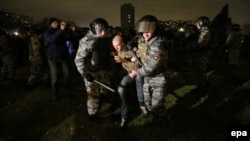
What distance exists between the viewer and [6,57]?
30.0 feet

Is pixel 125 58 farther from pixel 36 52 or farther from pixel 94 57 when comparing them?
pixel 36 52

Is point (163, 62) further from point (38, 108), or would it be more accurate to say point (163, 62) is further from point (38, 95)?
point (38, 95)

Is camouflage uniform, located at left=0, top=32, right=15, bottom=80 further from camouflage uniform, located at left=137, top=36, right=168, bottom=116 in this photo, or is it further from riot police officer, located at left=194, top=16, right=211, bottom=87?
riot police officer, located at left=194, top=16, right=211, bottom=87

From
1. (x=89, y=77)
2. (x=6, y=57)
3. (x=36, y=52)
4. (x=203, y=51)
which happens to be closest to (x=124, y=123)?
(x=89, y=77)

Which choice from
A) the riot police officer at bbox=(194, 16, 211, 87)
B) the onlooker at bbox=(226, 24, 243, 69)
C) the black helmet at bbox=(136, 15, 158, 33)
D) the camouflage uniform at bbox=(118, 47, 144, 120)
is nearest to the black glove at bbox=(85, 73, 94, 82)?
the camouflage uniform at bbox=(118, 47, 144, 120)

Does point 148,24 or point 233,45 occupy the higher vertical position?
point 148,24

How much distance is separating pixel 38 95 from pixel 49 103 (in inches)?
34.1

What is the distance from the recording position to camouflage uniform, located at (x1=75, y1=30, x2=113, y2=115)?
17.3 ft

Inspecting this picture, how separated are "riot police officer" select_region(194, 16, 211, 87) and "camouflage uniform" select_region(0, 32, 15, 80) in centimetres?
651

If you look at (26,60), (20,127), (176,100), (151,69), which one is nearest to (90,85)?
(151,69)

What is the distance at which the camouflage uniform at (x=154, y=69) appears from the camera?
4539 millimetres

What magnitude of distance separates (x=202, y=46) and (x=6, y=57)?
6.85 metres

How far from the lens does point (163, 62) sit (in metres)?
4.67

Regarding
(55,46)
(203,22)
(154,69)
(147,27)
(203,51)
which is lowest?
(154,69)
